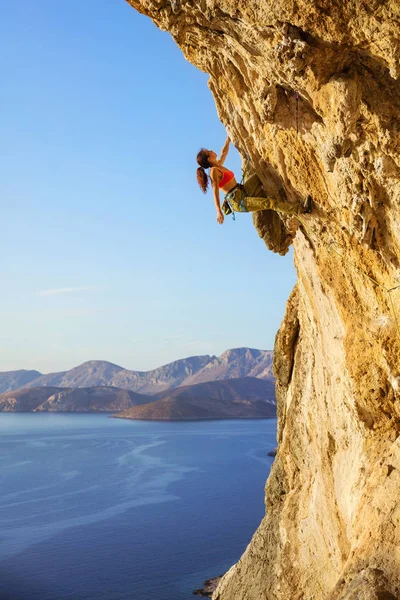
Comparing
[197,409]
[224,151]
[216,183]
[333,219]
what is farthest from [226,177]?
[197,409]

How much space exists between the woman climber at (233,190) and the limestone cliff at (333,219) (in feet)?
0.53

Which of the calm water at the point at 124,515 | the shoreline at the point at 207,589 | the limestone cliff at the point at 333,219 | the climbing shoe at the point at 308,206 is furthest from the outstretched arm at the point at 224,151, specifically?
the calm water at the point at 124,515

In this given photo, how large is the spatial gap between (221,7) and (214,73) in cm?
158

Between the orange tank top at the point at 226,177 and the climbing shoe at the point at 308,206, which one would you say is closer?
the climbing shoe at the point at 308,206

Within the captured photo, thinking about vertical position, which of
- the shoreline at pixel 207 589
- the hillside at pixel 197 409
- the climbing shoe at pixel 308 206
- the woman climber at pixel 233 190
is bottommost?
the shoreline at pixel 207 589

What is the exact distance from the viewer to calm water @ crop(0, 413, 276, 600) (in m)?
24.2

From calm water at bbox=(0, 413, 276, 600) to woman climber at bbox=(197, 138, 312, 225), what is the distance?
1989 centimetres

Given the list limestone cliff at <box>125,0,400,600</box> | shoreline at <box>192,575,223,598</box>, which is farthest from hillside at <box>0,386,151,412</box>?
limestone cliff at <box>125,0,400,600</box>

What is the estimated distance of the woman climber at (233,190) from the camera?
6645 millimetres

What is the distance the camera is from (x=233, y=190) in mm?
6750

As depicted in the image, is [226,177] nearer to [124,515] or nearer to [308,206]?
[308,206]

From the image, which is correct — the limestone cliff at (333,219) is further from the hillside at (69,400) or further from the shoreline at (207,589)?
the hillside at (69,400)

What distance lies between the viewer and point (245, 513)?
34.3m

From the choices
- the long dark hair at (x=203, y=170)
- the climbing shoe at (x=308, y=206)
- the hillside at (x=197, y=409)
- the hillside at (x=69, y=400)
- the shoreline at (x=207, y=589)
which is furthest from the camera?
the hillside at (x=69, y=400)
